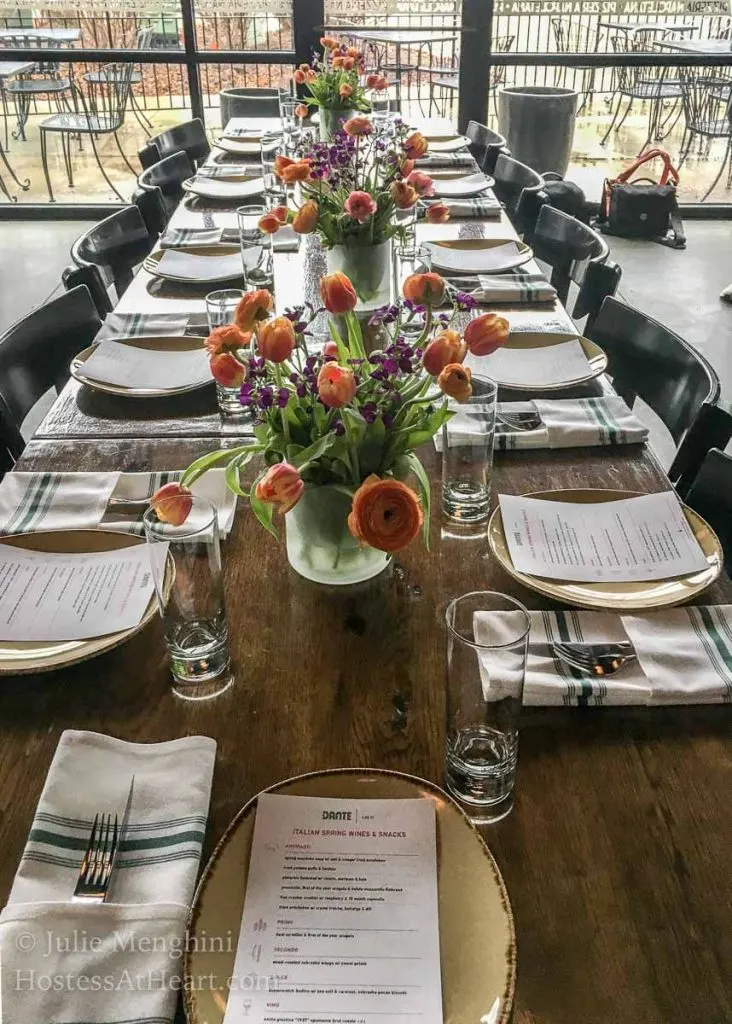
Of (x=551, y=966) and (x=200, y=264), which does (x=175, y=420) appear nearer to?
(x=200, y=264)

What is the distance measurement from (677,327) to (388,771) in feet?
11.4

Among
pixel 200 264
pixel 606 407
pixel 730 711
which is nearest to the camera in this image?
pixel 730 711

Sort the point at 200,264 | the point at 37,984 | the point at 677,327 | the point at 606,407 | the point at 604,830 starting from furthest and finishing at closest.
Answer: the point at 677,327, the point at 200,264, the point at 606,407, the point at 604,830, the point at 37,984

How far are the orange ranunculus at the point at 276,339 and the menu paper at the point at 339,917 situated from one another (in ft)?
1.45

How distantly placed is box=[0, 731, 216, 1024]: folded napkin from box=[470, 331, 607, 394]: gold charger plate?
891 millimetres

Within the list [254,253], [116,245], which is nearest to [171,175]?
[116,245]

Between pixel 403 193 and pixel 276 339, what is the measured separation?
3.02 feet

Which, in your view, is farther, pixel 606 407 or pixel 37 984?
pixel 606 407

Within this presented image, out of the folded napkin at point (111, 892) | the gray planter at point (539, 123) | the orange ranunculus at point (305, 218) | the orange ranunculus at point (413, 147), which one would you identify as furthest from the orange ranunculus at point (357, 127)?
the gray planter at point (539, 123)

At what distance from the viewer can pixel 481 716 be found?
826 millimetres

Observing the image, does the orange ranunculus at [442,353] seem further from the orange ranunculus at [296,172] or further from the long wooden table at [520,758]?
the orange ranunculus at [296,172]

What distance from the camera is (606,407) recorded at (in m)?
1.45

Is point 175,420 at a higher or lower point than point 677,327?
higher

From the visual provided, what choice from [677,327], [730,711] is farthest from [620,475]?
[677,327]
